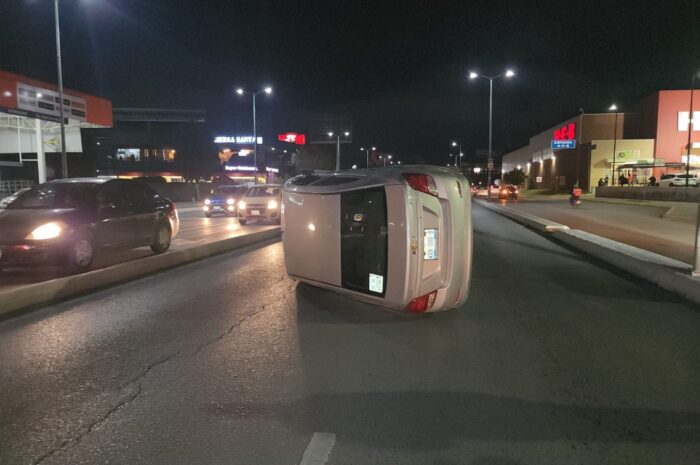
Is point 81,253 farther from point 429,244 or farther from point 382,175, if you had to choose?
point 429,244

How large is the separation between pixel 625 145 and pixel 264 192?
48010 millimetres

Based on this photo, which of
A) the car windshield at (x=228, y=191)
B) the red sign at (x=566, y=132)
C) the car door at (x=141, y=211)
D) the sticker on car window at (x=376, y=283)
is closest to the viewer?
the sticker on car window at (x=376, y=283)

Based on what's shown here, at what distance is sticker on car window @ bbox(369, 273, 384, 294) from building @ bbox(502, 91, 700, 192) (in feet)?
161

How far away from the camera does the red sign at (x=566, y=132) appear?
64.4m

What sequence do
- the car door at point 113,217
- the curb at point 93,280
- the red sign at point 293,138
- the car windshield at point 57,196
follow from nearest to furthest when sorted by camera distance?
the curb at point 93,280, the car windshield at point 57,196, the car door at point 113,217, the red sign at point 293,138

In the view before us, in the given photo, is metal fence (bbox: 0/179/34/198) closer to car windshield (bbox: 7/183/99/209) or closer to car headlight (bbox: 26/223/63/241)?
car windshield (bbox: 7/183/99/209)

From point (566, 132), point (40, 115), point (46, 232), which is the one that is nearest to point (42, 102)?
point (40, 115)

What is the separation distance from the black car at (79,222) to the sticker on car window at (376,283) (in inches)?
222

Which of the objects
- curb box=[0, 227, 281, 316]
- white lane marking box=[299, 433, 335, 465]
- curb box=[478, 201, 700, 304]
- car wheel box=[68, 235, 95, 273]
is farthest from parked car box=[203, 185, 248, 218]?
white lane marking box=[299, 433, 335, 465]

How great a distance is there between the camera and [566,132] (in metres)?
66.3

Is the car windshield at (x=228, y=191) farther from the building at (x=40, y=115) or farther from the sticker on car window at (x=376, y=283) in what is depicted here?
the sticker on car window at (x=376, y=283)

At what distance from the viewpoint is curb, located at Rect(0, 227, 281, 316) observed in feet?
25.0

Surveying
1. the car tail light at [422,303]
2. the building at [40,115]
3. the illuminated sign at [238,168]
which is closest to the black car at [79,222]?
the car tail light at [422,303]

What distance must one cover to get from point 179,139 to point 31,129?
189 feet
